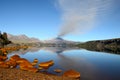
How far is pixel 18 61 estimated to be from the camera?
4119cm

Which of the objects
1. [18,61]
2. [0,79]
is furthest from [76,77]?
[18,61]

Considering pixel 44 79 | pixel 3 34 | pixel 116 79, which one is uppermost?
pixel 3 34

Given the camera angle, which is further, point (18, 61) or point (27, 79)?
point (18, 61)

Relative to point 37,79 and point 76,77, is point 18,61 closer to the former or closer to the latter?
point 76,77

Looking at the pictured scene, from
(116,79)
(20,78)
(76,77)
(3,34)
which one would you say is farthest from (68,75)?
(3,34)

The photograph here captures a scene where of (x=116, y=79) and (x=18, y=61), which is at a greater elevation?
(x=18, y=61)

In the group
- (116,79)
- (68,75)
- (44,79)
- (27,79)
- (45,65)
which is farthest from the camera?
(45,65)

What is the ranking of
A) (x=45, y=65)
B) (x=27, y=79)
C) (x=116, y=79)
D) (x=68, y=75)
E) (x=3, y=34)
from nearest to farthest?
(x=27, y=79) → (x=68, y=75) → (x=116, y=79) → (x=45, y=65) → (x=3, y=34)

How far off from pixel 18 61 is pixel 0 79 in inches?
968

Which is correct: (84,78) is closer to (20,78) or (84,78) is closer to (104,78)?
(104,78)

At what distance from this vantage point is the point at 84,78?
29203 mm

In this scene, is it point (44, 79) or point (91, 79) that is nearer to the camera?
point (44, 79)

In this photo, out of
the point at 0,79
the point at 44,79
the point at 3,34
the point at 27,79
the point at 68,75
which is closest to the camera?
the point at 0,79

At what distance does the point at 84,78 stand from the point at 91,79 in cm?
129
